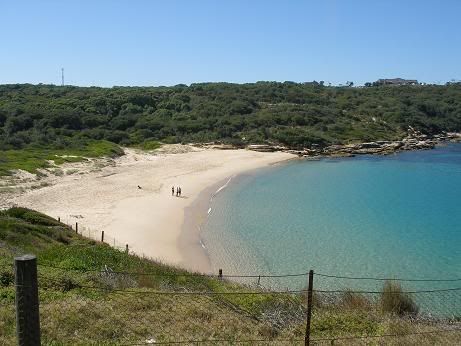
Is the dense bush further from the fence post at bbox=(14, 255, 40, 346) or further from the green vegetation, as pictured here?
the fence post at bbox=(14, 255, 40, 346)

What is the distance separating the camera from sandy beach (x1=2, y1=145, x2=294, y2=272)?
84.4 ft

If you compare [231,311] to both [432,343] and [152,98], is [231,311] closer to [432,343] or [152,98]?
[432,343]

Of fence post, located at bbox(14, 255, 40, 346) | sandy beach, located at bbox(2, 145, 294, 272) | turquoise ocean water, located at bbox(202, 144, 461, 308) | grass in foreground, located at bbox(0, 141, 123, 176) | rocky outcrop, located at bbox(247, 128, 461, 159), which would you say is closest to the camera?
fence post, located at bbox(14, 255, 40, 346)

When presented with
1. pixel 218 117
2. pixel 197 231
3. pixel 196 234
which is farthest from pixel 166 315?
pixel 218 117

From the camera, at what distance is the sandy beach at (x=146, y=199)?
1013 inches

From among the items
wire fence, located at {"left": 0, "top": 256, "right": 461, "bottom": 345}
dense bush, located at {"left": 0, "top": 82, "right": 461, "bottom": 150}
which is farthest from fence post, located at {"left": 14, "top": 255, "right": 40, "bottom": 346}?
dense bush, located at {"left": 0, "top": 82, "right": 461, "bottom": 150}

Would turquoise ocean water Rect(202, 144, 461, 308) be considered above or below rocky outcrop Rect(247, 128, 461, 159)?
below

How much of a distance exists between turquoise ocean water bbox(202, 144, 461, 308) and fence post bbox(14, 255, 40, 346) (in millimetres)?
14927

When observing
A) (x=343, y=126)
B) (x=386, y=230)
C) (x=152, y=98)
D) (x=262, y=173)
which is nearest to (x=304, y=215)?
(x=386, y=230)

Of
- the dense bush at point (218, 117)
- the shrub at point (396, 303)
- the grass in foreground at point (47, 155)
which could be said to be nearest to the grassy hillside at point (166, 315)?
the shrub at point (396, 303)

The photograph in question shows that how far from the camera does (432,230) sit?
29469 mm

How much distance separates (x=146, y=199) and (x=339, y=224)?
14.2 meters

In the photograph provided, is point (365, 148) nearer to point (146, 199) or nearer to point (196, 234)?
point (146, 199)

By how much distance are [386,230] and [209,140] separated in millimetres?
39835
